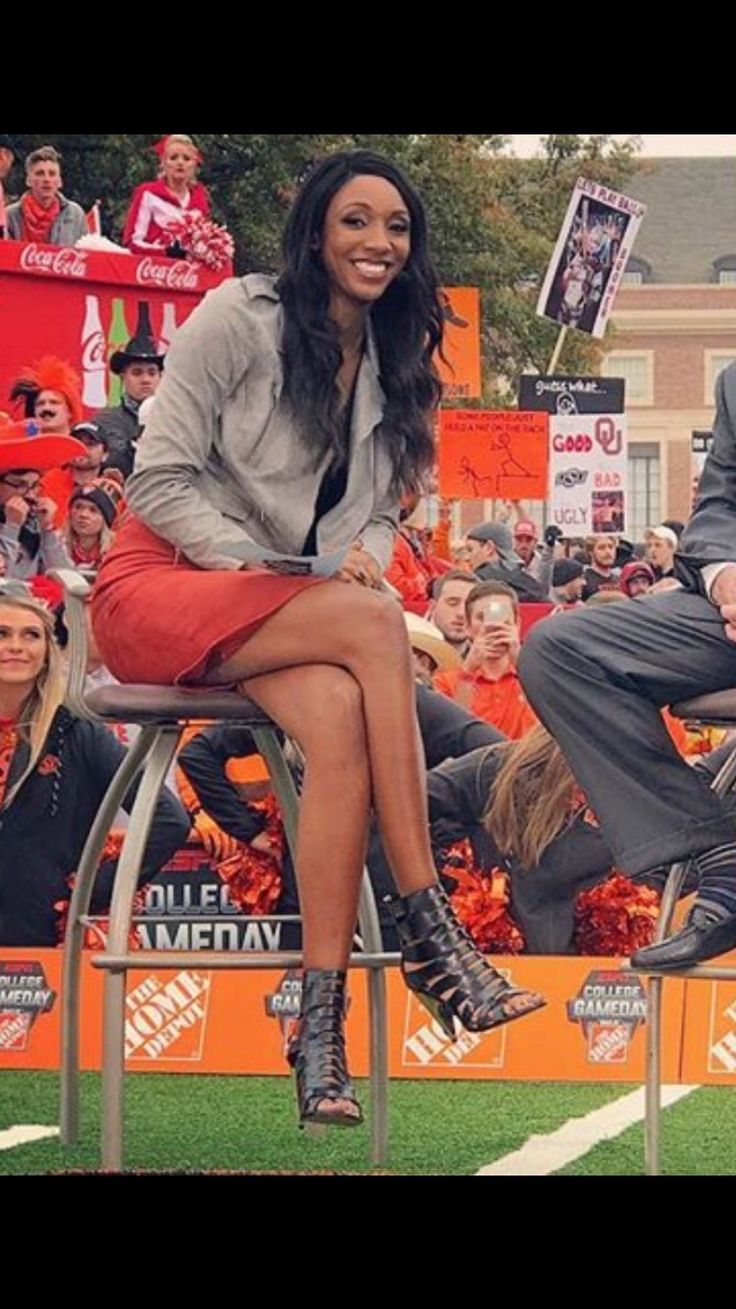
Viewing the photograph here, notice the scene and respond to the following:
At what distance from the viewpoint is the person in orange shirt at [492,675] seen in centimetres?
753

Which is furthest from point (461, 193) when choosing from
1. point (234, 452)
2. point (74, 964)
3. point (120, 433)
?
point (234, 452)

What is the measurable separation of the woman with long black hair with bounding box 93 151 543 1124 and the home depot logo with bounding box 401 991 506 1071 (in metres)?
1.97

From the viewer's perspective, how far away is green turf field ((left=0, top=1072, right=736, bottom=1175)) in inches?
187

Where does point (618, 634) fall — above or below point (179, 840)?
above

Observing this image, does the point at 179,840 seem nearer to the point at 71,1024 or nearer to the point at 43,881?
the point at 43,881

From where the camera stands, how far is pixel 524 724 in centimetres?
746

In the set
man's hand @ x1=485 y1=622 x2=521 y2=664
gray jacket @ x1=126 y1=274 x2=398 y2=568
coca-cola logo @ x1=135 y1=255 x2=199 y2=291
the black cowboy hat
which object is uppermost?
coca-cola logo @ x1=135 y1=255 x2=199 y2=291

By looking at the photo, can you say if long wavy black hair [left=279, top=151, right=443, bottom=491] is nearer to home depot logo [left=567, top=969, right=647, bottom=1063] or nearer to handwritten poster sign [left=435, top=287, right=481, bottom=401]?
home depot logo [left=567, top=969, right=647, bottom=1063]

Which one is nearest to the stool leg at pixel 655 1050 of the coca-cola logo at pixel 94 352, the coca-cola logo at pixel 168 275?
the coca-cola logo at pixel 94 352

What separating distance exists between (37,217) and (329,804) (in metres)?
8.73

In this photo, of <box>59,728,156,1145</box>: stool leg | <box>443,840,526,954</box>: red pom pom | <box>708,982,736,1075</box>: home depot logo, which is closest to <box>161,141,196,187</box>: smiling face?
<box>443,840,526,954</box>: red pom pom

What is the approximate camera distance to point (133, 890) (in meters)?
4.43

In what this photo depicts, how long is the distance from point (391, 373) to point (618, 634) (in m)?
0.61
